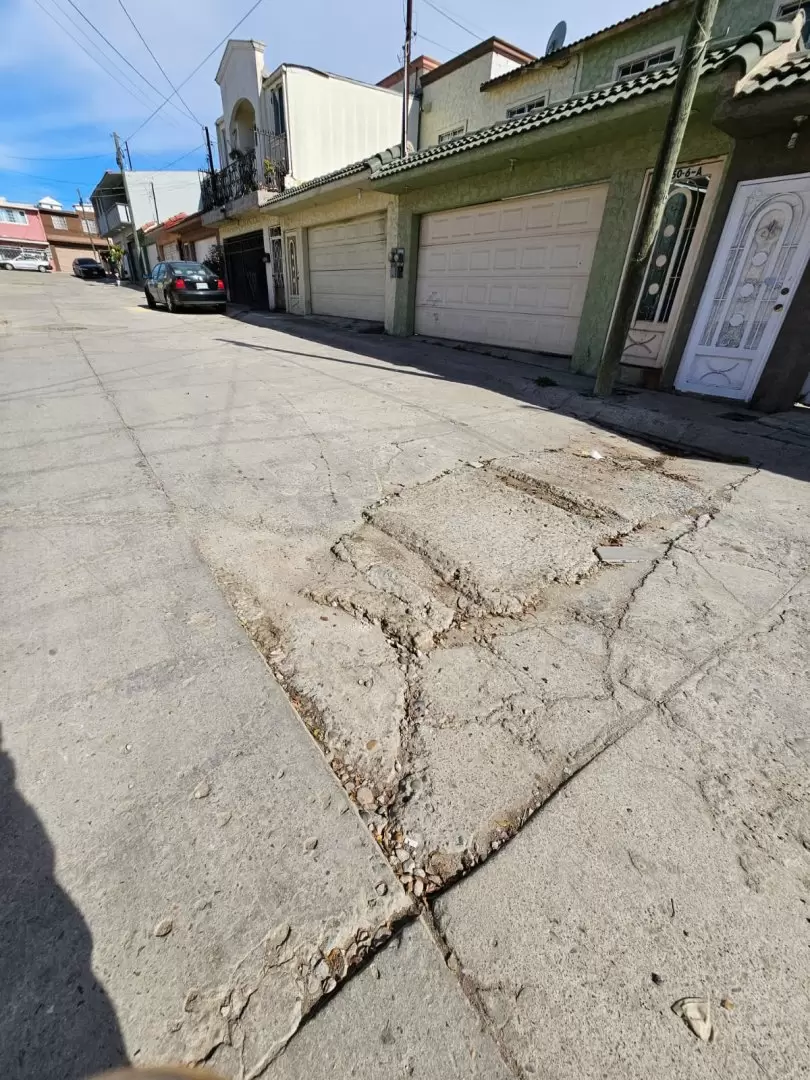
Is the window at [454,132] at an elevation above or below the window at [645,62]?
below

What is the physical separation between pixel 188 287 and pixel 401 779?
1642cm

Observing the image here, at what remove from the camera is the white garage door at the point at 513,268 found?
7609 millimetres

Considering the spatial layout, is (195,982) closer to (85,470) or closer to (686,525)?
(686,525)

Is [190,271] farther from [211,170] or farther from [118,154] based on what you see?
[118,154]

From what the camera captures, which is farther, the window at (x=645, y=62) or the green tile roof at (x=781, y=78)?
the window at (x=645, y=62)

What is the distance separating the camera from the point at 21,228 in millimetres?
47562

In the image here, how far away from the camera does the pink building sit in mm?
46250

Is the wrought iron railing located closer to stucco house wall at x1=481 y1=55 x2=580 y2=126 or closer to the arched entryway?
the arched entryway

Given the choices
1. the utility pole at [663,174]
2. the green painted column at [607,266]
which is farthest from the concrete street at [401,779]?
the green painted column at [607,266]

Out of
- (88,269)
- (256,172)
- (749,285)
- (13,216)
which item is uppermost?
(13,216)

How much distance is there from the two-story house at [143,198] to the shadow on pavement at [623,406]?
27.4 meters

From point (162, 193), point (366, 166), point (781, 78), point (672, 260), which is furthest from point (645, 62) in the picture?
point (162, 193)

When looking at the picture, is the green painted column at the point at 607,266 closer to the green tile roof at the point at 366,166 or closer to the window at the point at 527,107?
the green tile roof at the point at 366,166

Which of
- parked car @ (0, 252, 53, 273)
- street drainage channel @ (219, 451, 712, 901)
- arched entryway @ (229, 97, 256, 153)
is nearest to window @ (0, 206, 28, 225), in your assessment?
parked car @ (0, 252, 53, 273)
